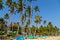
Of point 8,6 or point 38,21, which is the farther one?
point 38,21

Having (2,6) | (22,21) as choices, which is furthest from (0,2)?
(22,21)

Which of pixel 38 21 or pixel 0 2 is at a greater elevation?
pixel 0 2

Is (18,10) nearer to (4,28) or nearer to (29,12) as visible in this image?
(29,12)

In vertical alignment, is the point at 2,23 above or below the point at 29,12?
below

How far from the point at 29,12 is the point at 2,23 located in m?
11.8

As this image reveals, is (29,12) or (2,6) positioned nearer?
(2,6)

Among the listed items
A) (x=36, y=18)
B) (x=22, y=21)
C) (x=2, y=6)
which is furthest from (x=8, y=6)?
(x=36, y=18)

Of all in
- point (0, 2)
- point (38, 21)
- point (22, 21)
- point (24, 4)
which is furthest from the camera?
point (38, 21)

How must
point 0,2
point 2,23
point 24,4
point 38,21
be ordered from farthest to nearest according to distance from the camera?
point 38,21
point 2,23
point 24,4
point 0,2

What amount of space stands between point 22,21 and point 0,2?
19.2 m

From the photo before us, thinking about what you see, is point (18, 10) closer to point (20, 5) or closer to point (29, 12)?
point (20, 5)

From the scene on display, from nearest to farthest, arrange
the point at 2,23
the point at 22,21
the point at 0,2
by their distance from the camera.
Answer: the point at 0,2, the point at 2,23, the point at 22,21

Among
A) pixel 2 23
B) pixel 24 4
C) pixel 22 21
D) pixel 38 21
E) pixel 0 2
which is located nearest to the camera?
pixel 0 2

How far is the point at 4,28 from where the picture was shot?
74.1m
